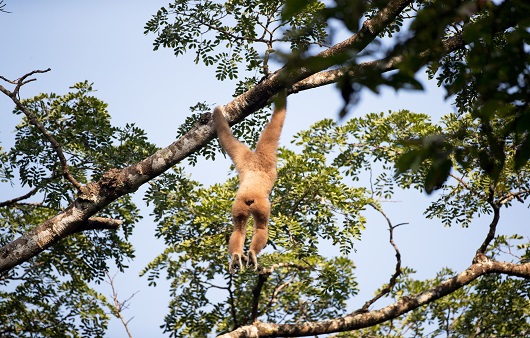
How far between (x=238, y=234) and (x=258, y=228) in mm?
290

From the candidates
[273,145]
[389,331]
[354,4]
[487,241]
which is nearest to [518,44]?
[354,4]

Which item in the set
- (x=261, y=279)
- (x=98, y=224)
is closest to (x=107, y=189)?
(x=98, y=224)

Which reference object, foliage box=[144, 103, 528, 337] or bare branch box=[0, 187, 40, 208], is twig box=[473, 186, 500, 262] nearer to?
foliage box=[144, 103, 528, 337]

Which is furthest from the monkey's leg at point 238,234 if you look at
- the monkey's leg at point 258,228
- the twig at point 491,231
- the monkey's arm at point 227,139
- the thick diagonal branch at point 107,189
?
the twig at point 491,231

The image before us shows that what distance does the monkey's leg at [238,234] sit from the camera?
302 inches

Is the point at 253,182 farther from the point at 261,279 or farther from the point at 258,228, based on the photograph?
the point at 261,279

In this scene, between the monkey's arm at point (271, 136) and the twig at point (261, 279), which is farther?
the monkey's arm at point (271, 136)

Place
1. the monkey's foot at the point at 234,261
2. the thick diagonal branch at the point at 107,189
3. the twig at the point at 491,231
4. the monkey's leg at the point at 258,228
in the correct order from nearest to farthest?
the thick diagonal branch at the point at 107,189, the monkey's foot at the point at 234,261, the monkey's leg at the point at 258,228, the twig at the point at 491,231

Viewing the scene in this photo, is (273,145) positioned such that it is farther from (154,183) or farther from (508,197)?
(508,197)

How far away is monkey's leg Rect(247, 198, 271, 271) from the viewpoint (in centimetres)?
773

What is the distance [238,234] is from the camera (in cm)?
793

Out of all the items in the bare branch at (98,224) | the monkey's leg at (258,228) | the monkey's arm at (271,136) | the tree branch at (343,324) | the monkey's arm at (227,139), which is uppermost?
the monkey's arm at (271,136)

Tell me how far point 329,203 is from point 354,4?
317 inches

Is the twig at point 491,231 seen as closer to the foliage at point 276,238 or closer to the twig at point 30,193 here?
the foliage at point 276,238
